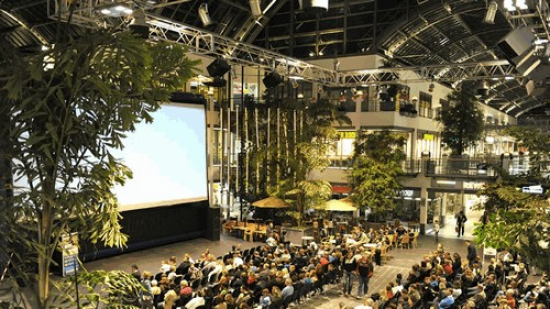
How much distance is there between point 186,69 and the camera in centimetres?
379

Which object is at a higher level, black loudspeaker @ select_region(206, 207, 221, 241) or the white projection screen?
the white projection screen

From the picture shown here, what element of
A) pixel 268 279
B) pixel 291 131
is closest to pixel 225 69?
pixel 268 279

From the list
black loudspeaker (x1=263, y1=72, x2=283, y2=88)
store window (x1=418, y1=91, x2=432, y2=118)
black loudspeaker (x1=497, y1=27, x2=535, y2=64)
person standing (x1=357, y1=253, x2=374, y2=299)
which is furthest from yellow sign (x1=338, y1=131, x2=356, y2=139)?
black loudspeaker (x1=497, y1=27, x2=535, y2=64)

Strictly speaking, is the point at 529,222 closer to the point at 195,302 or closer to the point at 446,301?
the point at 446,301

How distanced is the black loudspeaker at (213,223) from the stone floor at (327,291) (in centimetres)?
34

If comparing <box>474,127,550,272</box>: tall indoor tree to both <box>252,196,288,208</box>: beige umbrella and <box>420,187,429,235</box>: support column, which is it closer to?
<box>420,187,429,235</box>: support column

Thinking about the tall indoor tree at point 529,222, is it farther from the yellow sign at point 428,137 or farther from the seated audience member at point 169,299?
the yellow sign at point 428,137

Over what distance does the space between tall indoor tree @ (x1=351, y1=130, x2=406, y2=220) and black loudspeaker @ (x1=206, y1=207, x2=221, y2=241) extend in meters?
6.49

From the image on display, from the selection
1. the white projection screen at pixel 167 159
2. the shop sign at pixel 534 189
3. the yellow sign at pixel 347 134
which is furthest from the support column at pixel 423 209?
the white projection screen at pixel 167 159

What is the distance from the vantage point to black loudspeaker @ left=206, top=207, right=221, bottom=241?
61.0 ft

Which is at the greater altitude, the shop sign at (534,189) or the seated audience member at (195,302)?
the shop sign at (534,189)

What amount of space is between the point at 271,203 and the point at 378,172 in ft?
16.8

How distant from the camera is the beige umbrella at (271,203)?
64.8ft

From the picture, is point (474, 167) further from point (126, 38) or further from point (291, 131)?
point (126, 38)
